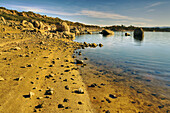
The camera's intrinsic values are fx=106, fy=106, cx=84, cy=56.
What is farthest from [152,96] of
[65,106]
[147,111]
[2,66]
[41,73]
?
[2,66]

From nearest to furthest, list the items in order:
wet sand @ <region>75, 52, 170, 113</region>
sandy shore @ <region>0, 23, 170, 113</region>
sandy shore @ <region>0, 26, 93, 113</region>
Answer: sandy shore @ <region>0, 26, 93, 113</region>
sandy shore @ <region>0, 23, 170, 113</region>
wet sand @ <region>75, 52, 170, 113</region>

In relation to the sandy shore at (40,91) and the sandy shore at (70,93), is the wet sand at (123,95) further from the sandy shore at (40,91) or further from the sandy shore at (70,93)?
the sandy shore at (40,91)

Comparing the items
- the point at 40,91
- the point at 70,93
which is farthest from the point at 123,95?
the point at 40,91

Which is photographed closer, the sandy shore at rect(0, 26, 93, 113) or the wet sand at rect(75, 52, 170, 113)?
the sandy shore at rect(0, 26, 93, 113)

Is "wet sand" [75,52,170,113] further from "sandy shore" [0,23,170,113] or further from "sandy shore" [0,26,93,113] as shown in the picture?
"sandy shore" [0,26,93,113]

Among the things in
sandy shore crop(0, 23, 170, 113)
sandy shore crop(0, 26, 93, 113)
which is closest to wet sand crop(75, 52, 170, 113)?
sandy shore crop(0, 23, 170, 113)

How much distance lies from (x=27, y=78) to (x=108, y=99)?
4.26m

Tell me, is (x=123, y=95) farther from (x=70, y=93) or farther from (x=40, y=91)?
(x=40, y=91)

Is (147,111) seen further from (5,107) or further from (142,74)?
(5,107)

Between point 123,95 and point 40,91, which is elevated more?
point 40,91

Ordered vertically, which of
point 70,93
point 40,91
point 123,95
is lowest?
point 123,95

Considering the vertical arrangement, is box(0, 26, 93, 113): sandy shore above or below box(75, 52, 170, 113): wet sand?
above

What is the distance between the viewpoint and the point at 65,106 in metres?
3.96

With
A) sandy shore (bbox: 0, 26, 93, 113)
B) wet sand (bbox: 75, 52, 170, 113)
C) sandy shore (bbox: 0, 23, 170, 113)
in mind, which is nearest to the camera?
sandy shore (bbox: 0, 26, 93, 113)
